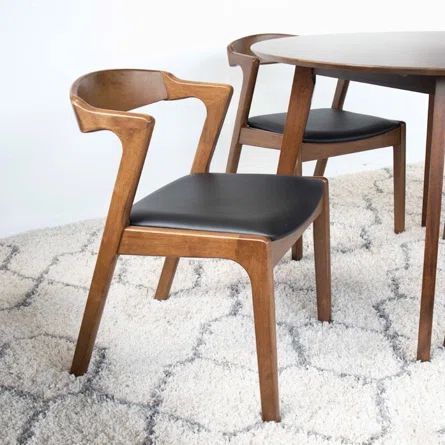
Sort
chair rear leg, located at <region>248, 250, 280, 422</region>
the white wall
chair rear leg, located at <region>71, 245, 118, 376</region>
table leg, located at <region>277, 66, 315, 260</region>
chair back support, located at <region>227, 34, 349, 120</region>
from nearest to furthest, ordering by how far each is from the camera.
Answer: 1. chair rear leg, located at <region>248, 250, 280, 422</region>
2. chair rear leg, located at <region>71, 245, 118, 376</region>
3. table leg, located at <region>277, 66, 315, 260</region>
4. chair back support, located at <region>227, 34, 349, 120</region>
5. the white wall

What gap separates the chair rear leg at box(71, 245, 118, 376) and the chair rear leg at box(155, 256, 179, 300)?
457mm

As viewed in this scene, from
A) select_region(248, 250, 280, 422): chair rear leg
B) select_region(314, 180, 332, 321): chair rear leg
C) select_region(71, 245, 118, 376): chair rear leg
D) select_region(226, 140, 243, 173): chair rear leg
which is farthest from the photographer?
select_region(226, 140, 243, 173): chair rear leg

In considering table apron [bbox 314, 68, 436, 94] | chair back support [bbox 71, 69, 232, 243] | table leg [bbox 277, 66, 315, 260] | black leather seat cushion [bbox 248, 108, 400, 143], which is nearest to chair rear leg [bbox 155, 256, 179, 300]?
chair back support [bbox 71, 69, 232, 243]

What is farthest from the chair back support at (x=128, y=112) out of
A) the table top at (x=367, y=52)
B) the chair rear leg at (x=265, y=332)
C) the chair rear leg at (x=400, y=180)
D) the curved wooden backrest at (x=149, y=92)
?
the chair rear leg at (x=400, y=180)

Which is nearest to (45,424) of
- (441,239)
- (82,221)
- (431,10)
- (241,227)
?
(241,227)

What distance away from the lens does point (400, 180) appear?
8.56ft

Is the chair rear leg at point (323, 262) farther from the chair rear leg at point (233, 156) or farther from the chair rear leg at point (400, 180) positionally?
the chair rear leg at point (400, 180)

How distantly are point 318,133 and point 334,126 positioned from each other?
0.12m

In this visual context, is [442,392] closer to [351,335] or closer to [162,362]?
[351,335]

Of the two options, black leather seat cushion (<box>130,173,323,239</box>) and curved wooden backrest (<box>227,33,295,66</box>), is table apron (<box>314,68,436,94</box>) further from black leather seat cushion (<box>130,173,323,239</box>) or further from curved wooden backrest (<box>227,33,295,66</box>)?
curved wooden backrest (<box>227,33,295,66</box>)

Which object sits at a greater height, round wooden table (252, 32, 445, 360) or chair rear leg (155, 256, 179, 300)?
round wooden table (252, 32, 445, 360)

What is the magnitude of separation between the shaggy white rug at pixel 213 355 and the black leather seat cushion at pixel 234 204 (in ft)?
1.32

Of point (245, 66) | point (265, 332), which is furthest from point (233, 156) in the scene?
point (265, 332)

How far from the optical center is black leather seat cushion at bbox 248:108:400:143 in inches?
91.8
